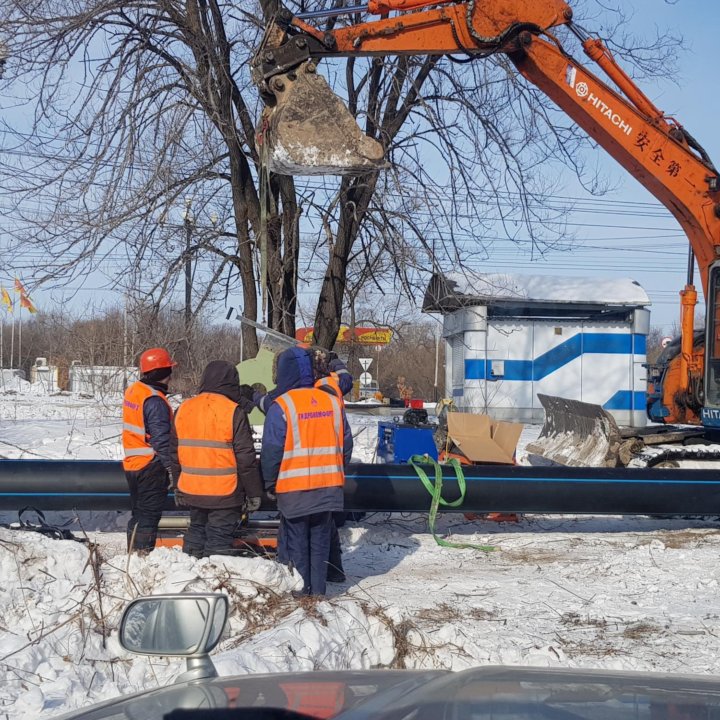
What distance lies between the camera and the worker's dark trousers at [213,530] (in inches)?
285

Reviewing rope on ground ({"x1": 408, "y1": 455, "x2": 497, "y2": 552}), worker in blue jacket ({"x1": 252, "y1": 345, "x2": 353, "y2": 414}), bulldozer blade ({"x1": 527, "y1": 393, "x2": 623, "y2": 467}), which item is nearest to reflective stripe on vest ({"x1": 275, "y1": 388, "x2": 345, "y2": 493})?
worker in blue jacket ({"x1": 252, "y1": 345, "x2": 353, "y2": 414})

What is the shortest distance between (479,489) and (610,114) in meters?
4.29

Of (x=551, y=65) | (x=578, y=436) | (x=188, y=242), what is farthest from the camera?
(x=188, y=242)

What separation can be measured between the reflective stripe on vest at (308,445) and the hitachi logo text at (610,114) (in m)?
5.27

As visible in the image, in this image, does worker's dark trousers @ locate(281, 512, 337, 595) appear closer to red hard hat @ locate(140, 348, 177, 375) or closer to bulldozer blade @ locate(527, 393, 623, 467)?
red hard hat @ locate(140, 348, 177, 375)

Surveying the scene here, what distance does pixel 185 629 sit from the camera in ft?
8.81

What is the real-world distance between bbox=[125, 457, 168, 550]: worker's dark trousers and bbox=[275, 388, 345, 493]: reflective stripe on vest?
4.30 feet

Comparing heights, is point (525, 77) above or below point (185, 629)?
above

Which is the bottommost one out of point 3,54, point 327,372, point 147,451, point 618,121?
point 147,451

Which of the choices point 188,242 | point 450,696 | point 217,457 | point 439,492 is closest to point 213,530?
point 217,457

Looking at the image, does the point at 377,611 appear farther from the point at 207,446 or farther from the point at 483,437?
the point at 483,437

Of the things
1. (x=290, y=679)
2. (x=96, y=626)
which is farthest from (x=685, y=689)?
(x=96, y=626)

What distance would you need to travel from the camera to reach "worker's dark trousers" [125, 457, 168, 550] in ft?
25.2

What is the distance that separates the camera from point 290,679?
8.51 ft
